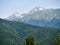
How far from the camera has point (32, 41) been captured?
21.2m

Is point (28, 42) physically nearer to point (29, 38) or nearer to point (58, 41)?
point (29, 38)

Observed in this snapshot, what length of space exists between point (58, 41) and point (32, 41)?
282 inches

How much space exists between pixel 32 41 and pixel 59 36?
795 cm

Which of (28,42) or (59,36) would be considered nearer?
A: (28,42)

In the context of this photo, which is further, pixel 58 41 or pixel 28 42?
pixel 58 41

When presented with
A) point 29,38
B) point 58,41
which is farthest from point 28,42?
point 58,41

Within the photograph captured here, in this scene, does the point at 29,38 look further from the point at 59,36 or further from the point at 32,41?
the point at 59,36

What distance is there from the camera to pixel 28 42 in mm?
21078

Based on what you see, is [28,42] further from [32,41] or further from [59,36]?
[59,36]

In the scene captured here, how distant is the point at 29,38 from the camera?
21.0m

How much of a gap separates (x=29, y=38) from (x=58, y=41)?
24.6ft

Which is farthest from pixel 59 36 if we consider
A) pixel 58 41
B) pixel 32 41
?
pixel 32 41

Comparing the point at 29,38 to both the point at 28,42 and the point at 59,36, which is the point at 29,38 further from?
the point at 59,36

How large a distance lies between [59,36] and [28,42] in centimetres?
829
